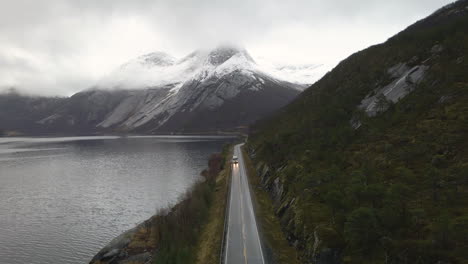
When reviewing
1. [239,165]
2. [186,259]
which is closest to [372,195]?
[186,259]

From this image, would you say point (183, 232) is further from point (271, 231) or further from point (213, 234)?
point (271, 231)

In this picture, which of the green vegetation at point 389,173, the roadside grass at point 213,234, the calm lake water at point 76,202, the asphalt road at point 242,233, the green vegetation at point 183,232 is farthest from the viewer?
the calm lake water at point 76,202

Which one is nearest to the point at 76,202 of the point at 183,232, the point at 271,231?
the point at 183,232

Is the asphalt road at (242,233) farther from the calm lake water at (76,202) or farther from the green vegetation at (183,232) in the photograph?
the calm lake water at (76,202)

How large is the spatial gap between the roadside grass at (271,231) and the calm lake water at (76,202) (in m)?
22.2

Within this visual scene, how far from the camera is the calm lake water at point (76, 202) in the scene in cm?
A: 4331

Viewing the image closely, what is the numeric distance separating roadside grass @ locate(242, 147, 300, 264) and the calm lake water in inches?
876

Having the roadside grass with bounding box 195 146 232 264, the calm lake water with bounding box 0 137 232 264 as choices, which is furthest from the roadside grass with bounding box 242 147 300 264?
the calm lake water with bounding box 0 137 232 264

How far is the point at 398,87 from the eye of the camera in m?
53.4

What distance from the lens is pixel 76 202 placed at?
67250mm

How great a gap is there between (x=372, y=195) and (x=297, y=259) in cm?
934

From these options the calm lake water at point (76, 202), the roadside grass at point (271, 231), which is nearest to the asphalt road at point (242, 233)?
the roadside grass at point (271, 231)

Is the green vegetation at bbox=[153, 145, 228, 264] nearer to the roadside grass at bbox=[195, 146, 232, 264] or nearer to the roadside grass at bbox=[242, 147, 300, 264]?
the roadside grass at bbox=[195, 146, 232, 264]

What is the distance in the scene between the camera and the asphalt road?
29312mm
